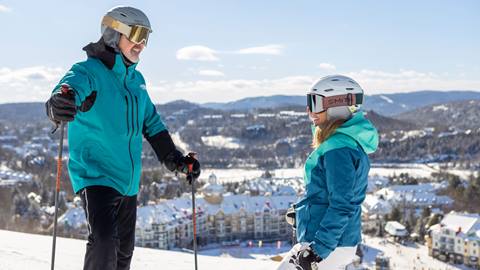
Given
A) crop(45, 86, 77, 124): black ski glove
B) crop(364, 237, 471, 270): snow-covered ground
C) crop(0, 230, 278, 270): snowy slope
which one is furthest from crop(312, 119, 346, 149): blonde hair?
crop(364, 237, 471, 270): snow-covered ground

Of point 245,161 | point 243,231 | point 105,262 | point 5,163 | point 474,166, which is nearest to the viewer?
point 105,262

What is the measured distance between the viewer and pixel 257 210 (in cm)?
3997

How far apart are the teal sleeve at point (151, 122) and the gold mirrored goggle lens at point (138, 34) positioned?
42 cm

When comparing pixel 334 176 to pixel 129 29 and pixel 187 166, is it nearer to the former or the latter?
pixel 187 166

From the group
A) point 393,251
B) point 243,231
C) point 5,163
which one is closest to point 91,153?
point 393,251

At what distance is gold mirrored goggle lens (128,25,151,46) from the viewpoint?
8.42 feet

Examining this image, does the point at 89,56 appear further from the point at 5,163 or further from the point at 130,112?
the point at 5,163

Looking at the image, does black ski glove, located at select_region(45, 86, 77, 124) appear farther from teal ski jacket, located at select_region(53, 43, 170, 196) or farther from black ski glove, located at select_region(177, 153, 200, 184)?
black ski glove, located at select_region(177, 153, 200, 184)

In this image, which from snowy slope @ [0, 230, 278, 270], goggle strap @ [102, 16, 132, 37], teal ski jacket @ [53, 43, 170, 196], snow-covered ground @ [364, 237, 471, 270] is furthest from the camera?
snow-covered ground @ [364, 237, 471, 270]

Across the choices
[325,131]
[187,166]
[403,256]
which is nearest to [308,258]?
[325,131]

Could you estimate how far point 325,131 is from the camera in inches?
94.3

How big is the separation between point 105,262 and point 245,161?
10635cm

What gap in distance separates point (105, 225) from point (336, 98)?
1200 mm

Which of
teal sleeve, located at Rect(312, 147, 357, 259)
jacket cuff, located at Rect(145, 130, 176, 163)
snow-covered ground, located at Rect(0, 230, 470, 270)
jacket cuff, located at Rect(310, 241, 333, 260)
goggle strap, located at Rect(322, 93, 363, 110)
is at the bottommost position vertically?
snow-covered ground, located at Rect(0, 230, 470, 270)
